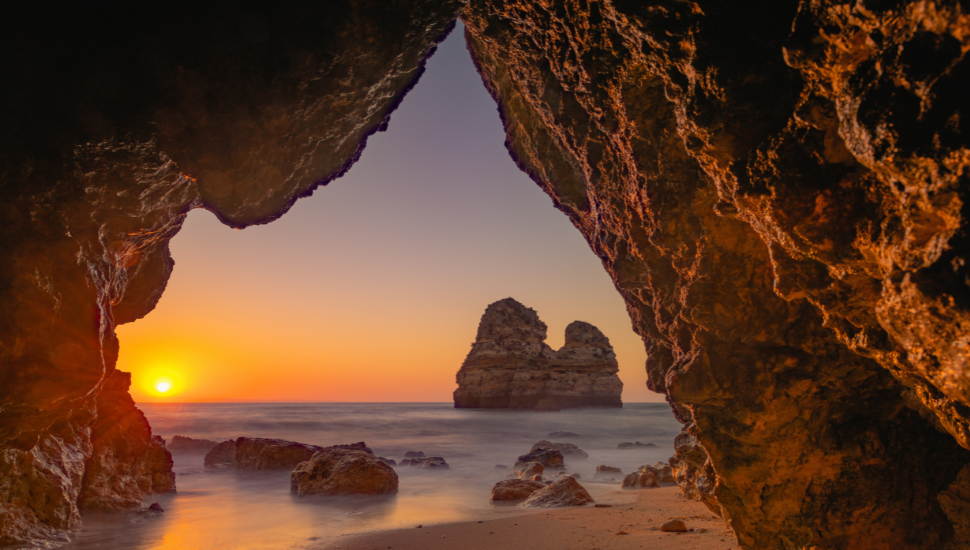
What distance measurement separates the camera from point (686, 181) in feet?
9.02

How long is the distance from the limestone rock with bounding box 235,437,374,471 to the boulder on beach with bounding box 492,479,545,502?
3523 millimetres

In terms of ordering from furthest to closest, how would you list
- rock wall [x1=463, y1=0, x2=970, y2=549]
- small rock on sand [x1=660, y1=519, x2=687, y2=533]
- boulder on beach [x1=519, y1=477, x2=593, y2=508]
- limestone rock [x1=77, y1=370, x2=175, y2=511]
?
boulder on beach [x1=519, y1=477, x2=593, y2=508] → limestone rock [x1=77, y1=370, x2=175, y2=511] → small rock on sand [x1=660, y1=519, x2=687, y2=533] → rock wall [x1=463, y1=0, x2=970, y2=549]

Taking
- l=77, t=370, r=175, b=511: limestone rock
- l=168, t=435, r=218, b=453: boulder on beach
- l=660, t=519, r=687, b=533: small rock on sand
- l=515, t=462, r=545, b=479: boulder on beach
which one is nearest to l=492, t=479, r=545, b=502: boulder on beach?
l=515, t=462, r=545, b=479: boulder on beach

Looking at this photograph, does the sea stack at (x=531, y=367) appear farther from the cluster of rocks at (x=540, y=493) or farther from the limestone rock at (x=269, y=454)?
the cluster of rocks at (x=540, y=493)

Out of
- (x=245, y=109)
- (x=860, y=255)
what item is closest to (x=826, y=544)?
(x=860, y=255)

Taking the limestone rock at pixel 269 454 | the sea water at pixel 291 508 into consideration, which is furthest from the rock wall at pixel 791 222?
the limestone rock at pixel 269 454

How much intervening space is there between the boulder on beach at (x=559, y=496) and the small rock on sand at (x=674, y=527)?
1781 mm

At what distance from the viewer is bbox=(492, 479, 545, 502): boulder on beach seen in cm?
625

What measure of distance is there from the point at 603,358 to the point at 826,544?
3482 centimetres

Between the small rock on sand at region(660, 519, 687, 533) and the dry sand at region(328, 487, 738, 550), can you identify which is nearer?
the dry sand at region(328, 487, 738, 550)

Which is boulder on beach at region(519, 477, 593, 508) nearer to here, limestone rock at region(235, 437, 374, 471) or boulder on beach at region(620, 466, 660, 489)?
boulder on beach at region(620, 466, 660, 489)

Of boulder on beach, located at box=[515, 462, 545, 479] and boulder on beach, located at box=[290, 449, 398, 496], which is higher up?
boulder on beach, located at box=[290, 449, 398, 496]

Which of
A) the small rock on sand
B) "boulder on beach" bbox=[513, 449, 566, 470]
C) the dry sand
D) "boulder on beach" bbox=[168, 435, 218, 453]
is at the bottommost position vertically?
"boulder on beach" bbox=[168, 435, 218, 453]

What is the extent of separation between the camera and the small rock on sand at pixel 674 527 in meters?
3.87
